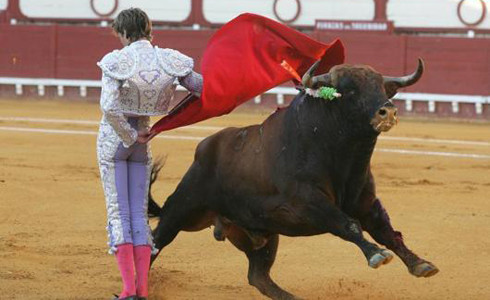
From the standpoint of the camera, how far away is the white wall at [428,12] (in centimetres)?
1614

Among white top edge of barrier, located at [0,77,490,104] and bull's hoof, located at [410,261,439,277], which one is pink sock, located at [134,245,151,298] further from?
white top edge of barrier, located at [0,77,490,104]

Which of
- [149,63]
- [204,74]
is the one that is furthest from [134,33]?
[204,74]

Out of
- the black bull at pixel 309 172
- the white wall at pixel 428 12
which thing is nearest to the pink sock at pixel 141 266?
the black bull at pixel 309 172

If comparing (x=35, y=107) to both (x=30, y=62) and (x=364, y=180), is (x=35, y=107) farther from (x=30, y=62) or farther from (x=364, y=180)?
(x=364, y=180)

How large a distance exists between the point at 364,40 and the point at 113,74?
39.4 ft

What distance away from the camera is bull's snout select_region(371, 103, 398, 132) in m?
3.53

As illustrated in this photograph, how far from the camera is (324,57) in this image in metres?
4.14

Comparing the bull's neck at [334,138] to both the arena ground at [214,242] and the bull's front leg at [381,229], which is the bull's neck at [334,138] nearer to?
the bull's front leg at [381,229]

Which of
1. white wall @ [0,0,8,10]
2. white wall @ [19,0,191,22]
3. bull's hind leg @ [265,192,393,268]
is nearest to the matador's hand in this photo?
bull's hind leg @ [265,192,393,268]

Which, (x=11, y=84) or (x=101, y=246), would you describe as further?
(x=11, y=84)

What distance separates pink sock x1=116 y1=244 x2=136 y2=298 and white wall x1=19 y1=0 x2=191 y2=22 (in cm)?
1377

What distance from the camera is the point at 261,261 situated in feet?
14.5

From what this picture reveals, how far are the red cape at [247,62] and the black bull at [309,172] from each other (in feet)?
0.54

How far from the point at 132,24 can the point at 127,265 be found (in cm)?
87
